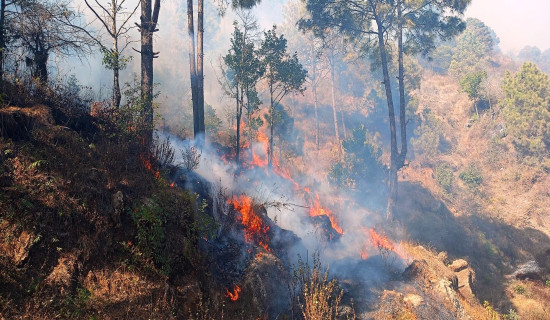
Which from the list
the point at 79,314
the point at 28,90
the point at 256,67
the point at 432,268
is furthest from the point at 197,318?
the point at 256,67

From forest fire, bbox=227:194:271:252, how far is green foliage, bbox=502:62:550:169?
2521 cm

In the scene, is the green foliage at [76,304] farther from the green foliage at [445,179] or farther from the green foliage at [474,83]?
the green foliage at [474,83]

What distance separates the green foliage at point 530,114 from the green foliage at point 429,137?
6.57m

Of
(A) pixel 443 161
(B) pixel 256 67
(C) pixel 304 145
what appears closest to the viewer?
(B) pixel 256 67

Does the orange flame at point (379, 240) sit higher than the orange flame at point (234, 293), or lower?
lower

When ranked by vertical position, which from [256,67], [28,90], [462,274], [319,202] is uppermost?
[256,67]

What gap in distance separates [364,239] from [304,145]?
1781 centimetres

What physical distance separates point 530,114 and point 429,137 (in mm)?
8790

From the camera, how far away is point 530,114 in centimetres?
2495

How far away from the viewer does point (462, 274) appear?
13.1m

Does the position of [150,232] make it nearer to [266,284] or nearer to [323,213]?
[266,284]

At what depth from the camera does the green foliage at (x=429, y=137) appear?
104 feet

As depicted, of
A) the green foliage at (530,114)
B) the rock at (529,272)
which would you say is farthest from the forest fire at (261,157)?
the green foliage at (530,114)

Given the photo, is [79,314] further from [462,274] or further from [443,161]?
[443,161]
